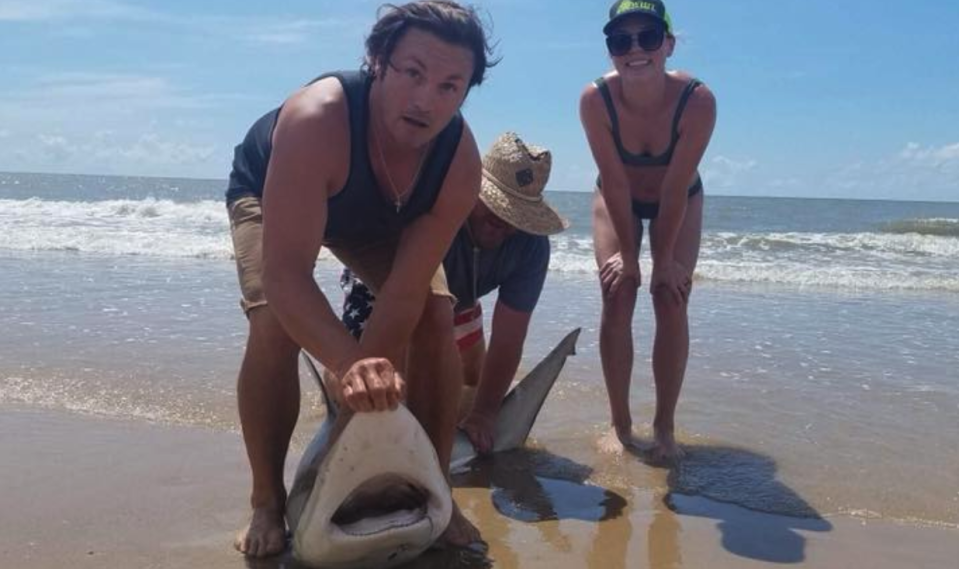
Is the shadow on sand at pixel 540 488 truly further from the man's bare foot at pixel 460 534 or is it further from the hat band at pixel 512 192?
the hat band at pixel 512 192

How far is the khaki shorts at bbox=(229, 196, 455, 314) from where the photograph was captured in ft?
8.72

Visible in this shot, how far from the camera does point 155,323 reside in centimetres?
630

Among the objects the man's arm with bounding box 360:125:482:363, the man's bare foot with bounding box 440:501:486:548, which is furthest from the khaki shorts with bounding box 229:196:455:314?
the man's bare foot with bounding box 440:501:486:548

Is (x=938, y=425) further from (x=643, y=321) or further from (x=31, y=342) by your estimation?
(x=31, y=342)

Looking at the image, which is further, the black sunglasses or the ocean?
the black sunglasses

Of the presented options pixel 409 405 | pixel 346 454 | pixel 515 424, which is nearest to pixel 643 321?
pixel 515 424

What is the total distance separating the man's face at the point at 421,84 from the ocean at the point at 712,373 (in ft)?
5.02

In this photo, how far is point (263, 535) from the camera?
261 centimetres

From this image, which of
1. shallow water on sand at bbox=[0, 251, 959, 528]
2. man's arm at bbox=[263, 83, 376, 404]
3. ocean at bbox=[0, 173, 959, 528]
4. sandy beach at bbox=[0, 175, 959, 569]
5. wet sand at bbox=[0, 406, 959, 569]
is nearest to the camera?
man's arm at bbox=[263, 83, 376, 404]

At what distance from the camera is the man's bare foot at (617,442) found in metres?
3.80

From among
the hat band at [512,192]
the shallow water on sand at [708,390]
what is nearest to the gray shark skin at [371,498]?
the shallow water on sand at [708,390]

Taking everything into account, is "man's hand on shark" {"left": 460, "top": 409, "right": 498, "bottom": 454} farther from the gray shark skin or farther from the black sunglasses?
the black sunglasses

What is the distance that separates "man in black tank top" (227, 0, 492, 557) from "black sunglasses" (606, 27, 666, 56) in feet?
4.82

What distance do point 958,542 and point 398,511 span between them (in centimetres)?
166
